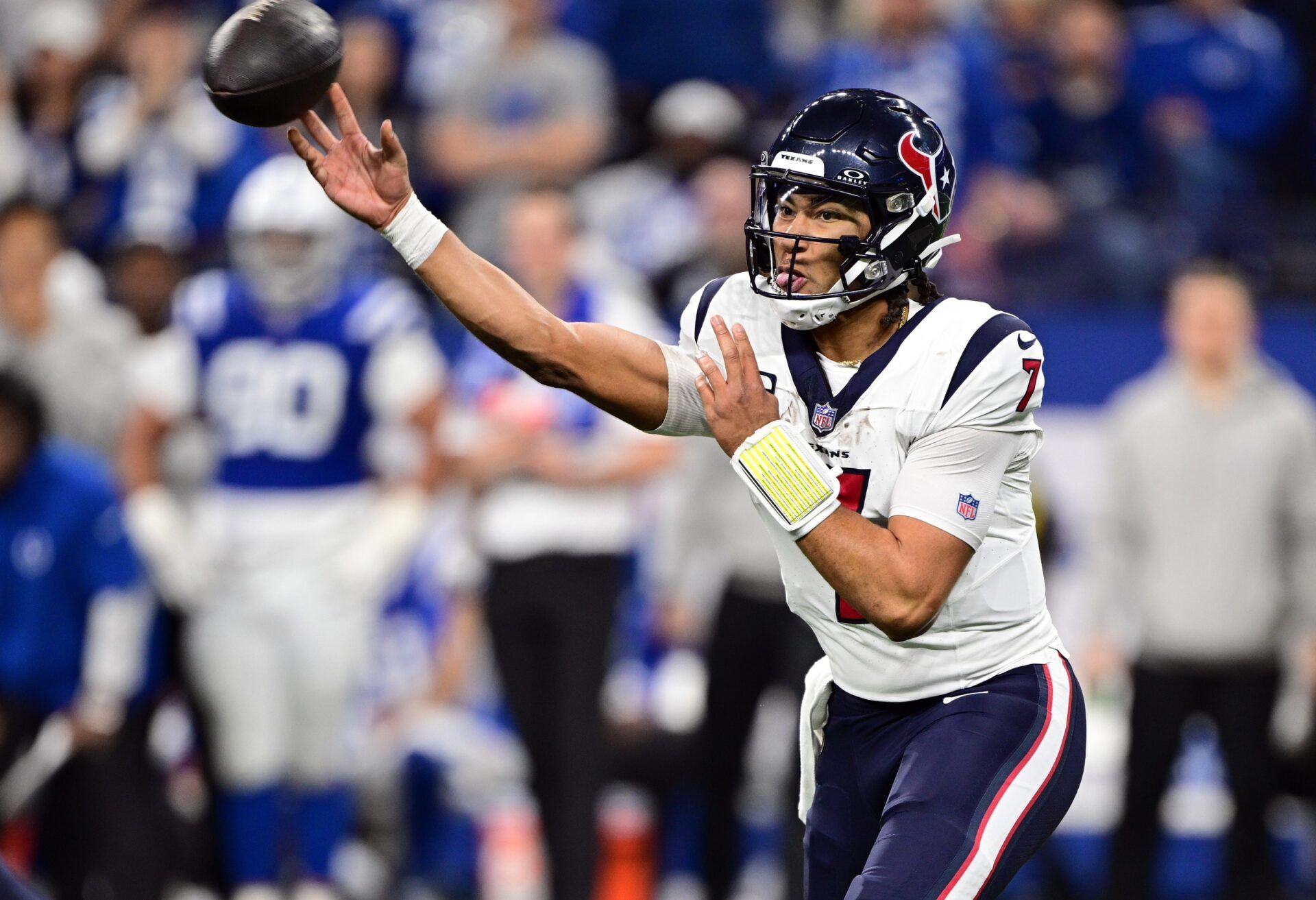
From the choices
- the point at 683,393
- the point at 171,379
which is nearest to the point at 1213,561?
the point at 171,379

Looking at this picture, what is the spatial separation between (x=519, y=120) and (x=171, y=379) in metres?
2.28

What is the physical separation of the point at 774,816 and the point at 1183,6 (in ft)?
13.0

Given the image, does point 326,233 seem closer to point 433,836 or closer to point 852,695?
point 433,836

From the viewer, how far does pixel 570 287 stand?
20.5 ft

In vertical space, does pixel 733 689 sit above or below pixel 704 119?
below

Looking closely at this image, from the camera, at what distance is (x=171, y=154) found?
26.4 ft

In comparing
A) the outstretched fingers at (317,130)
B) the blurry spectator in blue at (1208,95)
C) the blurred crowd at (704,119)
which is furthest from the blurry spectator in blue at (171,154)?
the outstretched fingers at (317,130)

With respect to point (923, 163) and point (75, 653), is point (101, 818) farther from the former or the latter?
point (923, 163)

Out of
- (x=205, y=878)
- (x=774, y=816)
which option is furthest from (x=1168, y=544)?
(x=205, y=878)

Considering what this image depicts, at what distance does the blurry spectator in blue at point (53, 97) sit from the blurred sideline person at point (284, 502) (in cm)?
253

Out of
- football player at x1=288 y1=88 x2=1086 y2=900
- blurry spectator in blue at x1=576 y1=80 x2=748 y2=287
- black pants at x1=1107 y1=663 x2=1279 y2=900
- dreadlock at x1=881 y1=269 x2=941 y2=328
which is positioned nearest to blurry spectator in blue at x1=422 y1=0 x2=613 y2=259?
blurry spectator in blue at x1=576 y1=80 x2=748 y2=287

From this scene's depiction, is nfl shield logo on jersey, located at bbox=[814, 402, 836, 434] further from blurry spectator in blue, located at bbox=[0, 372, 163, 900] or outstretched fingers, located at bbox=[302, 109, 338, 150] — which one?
blurry spectator in blue, located at bbox=[0, 372, 163, 900]

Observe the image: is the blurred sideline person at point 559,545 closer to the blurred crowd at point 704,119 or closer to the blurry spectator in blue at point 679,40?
the blurred crowd at point 704,119

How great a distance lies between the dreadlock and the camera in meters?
3.51
